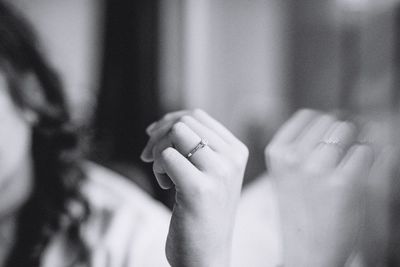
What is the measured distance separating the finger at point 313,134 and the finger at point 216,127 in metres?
0.07

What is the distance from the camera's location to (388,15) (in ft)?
1.25

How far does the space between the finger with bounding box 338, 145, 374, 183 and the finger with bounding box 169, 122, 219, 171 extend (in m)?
0.12

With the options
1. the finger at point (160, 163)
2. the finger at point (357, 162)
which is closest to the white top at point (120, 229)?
the finger at point (160, 163)

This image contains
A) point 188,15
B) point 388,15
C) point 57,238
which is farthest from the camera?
point 57,238

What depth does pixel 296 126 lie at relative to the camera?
0.45 meters

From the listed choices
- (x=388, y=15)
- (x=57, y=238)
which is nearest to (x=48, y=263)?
(x=57, y=238)

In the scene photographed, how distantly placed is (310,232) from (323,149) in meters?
0.08

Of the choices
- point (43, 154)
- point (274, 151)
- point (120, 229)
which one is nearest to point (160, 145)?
point (274, 151)

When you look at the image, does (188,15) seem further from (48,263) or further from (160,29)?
(48,263)

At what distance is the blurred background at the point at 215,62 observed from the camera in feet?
1.31

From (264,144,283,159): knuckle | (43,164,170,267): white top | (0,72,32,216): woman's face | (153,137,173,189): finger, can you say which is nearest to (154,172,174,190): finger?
(153,137,173,189): finger

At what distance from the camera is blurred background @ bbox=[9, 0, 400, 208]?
1.31 feet

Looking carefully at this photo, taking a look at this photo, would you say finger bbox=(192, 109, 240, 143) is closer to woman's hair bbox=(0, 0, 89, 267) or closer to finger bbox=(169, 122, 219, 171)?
Answer: finger bbox=(169, 122, 219, 171)

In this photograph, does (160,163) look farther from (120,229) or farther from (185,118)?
(120,229)
